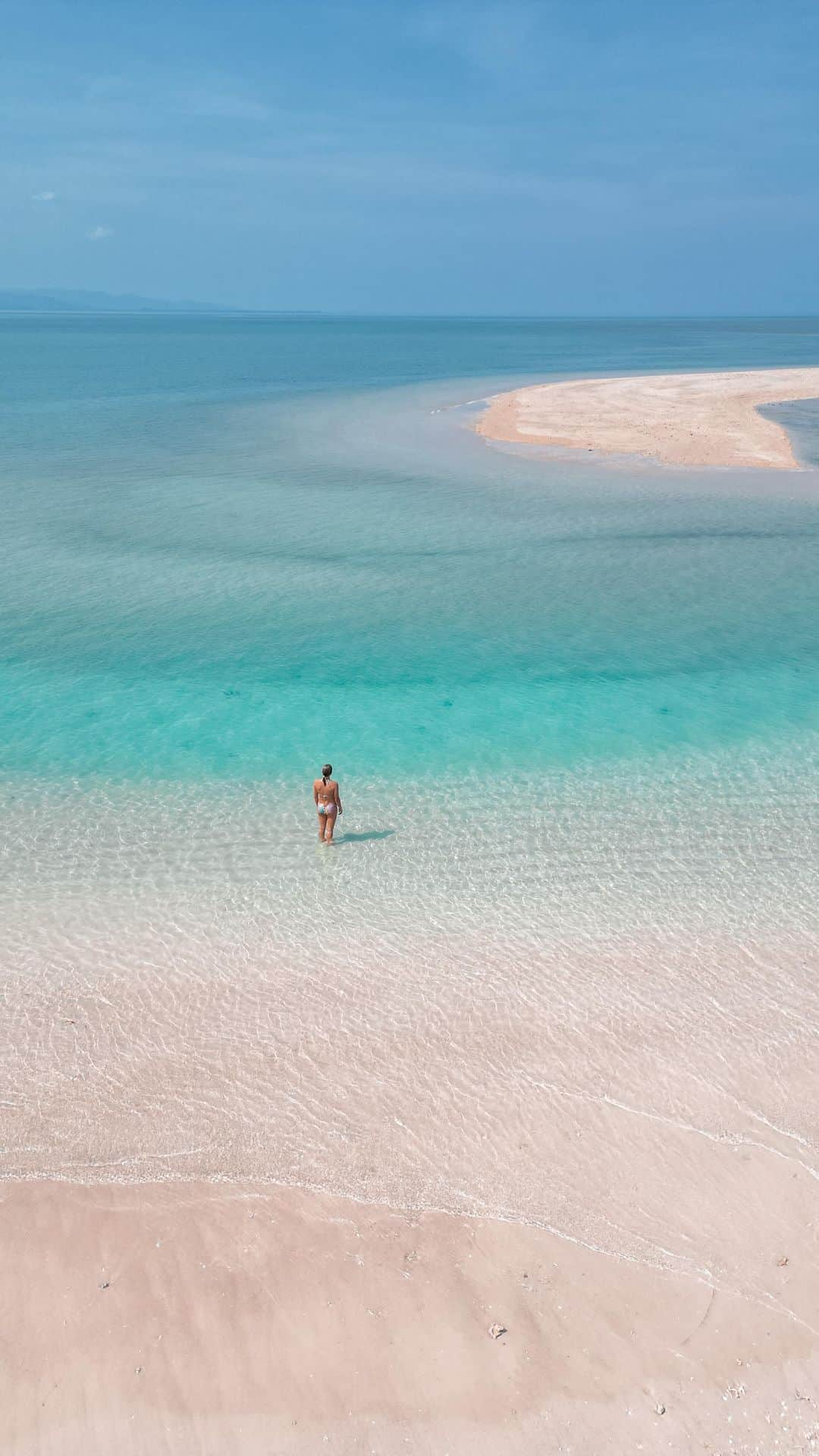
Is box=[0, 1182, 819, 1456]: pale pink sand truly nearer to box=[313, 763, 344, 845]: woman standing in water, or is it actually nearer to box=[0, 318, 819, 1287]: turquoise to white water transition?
box=[0, 318, 819, 1287]: turquoise to white water transition

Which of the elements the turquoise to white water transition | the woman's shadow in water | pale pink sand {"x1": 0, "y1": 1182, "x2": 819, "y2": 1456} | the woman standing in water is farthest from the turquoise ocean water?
pale pink sand {"x1": 0, "y1": 1182, "x2": 819, "y2": 1456}

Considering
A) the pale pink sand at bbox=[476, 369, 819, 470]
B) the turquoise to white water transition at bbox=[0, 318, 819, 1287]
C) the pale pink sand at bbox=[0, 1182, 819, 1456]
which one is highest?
the pale pink sand at bbox=[476, 369, 819, 470]

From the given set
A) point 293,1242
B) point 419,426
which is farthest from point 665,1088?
point 419,426

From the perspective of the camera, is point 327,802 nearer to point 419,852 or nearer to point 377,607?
point 419,852

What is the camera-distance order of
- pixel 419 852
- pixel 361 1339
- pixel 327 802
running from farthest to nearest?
pixel 419 852, pixel 327 802, pixel 361 1339

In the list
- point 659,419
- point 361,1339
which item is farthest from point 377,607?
point 659,419

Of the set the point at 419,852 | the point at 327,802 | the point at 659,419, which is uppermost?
the point at 659,419
